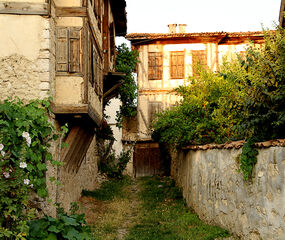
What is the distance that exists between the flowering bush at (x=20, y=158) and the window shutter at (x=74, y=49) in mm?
1317

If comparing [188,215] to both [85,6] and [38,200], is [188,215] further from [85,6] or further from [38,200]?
[85,6]

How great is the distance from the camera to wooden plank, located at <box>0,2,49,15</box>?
698 centimetres

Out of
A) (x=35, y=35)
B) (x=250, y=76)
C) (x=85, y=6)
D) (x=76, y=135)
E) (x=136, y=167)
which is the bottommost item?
(x=136, y=167)

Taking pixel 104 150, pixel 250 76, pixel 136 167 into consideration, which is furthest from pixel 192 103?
pixel 136 167

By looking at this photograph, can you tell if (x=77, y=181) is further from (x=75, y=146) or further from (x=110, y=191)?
(x=110, y=191)

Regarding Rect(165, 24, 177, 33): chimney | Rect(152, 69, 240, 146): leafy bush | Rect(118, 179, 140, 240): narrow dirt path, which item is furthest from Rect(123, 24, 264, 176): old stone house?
Rect(152, 69, 240, 146): leafy bush

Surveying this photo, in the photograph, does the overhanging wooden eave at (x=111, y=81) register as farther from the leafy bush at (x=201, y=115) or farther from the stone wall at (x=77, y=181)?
the leafy bush at (x=201, y=115)

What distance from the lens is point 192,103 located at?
36.4ft

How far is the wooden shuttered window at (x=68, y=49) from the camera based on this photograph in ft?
25.1

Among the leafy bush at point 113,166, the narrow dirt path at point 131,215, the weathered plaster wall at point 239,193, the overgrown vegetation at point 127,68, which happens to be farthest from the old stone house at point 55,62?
the overgrown vegetation at point 127,68

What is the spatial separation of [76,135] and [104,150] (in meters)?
9.18

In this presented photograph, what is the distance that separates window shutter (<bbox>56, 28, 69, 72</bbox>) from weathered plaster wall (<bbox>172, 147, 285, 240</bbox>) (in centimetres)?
355

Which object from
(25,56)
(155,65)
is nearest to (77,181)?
(25,56)

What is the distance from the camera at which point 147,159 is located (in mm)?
19672
